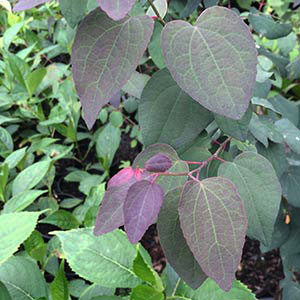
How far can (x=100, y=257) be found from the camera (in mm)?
791

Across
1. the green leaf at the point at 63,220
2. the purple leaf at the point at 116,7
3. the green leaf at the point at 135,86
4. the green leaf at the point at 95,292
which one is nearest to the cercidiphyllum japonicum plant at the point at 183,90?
the purple leaf at the point at 116,7

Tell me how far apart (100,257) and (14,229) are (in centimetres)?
16

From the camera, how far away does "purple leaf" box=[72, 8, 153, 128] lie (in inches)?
16.1

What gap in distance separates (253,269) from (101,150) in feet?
2.19

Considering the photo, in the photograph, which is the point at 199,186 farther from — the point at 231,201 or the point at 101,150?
the point at 101,150

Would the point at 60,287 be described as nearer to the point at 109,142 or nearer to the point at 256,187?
the point at 256,187

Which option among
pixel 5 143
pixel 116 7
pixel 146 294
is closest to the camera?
pixel 116 7

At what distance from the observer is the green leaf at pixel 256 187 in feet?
1.71

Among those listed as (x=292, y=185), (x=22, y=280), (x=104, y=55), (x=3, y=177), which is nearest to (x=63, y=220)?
(x=3, y=177)

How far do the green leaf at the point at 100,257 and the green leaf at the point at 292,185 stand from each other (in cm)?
33

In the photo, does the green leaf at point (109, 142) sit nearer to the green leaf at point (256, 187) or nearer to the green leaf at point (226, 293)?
the green leaf at point (226, 293)

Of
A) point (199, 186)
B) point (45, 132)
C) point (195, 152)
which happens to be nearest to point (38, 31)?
point (45, 132)

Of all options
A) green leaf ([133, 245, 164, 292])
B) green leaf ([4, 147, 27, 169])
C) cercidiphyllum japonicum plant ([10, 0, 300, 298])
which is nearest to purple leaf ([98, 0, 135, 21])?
cercidiphyllum japonicum plant ([10, 0, 300, 298])

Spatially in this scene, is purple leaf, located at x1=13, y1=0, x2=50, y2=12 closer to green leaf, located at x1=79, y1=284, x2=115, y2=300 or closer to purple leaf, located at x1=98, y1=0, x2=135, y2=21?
purple leaf, located at x1=98, y1=0, x2=135, y2=21
